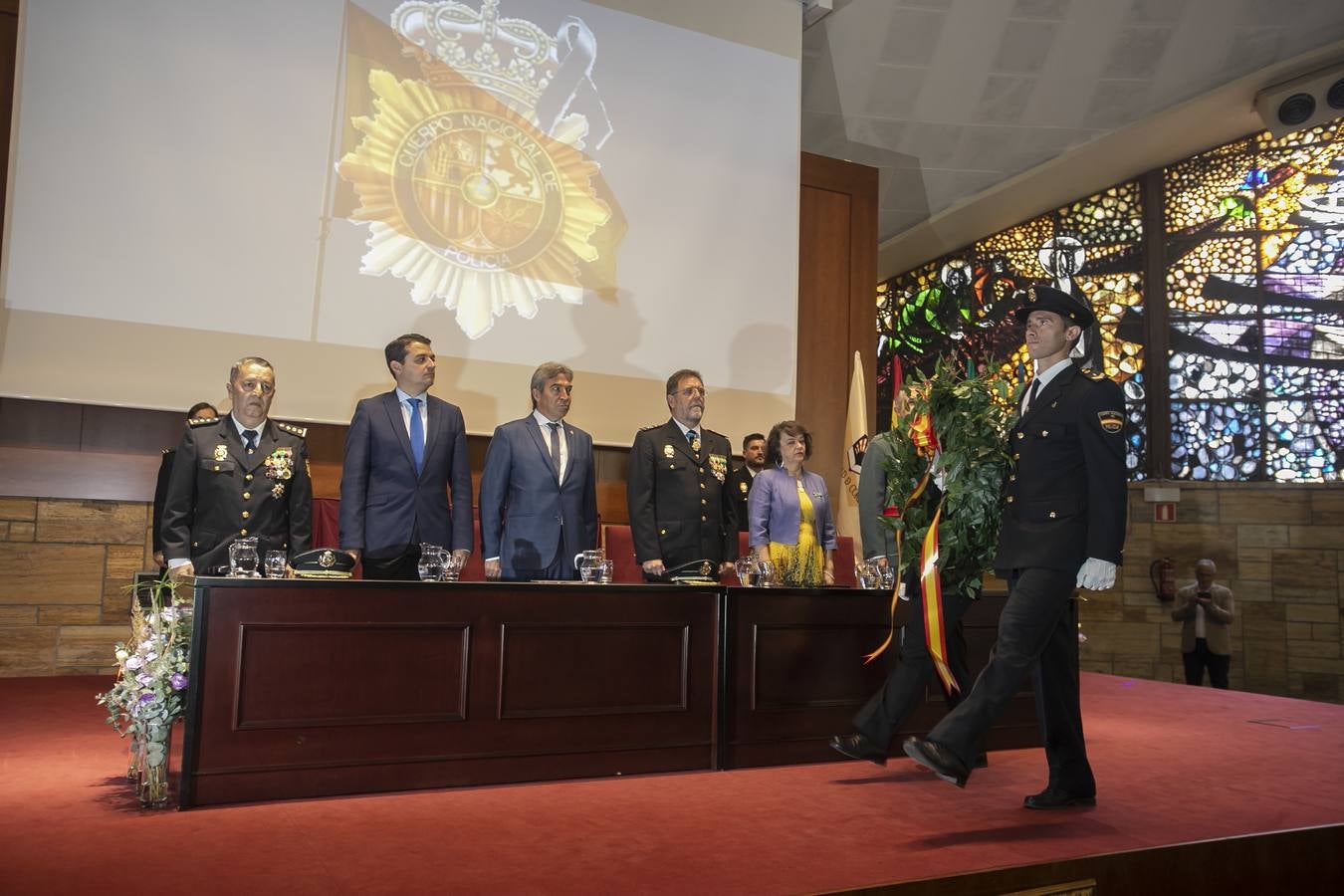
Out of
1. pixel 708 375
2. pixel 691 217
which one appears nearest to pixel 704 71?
pixel 691 217

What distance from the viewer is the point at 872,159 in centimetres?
954

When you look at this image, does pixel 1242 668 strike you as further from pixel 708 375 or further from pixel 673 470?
pixel 673 470

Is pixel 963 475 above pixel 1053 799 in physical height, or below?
above

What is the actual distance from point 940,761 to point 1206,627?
608 cm

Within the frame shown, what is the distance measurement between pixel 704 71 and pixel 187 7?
3.08 meters

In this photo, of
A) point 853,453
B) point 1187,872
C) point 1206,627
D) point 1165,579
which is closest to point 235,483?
point 1187,872

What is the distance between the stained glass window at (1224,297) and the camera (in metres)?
9.56

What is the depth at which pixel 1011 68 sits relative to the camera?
8.62 metres

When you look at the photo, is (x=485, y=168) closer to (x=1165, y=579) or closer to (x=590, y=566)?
(x=590, y=566)

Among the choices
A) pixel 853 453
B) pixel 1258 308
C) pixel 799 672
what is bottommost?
pixel 799 672

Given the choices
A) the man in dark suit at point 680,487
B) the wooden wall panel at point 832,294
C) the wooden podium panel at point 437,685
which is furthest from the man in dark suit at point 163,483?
the wooden wall panel at point 832,294

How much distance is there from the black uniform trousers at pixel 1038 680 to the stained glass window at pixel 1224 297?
7418mm

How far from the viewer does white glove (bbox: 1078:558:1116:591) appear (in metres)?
2.92

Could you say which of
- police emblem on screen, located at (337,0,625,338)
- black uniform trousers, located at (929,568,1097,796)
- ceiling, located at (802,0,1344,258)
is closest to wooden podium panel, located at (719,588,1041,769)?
black uniform trousers, located at (929,568,1097,796)
